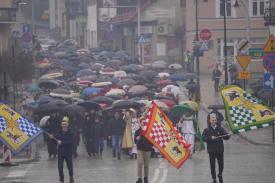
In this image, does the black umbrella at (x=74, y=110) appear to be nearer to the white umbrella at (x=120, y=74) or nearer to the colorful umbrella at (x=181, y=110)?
the colorful umbrella at (x=181, y=110)

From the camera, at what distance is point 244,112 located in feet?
70.3

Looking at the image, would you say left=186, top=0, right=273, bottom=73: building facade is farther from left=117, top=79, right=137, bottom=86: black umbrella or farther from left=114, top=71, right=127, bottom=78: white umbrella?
left=117, top=79, right=137, bottom=86: black umbrella

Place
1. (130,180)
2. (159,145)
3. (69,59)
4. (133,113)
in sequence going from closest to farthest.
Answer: (159,145)
(130,180)
(133,113)
(69,59)

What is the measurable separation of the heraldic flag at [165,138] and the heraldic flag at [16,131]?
4313 mm

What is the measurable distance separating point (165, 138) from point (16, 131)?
16.9 ft

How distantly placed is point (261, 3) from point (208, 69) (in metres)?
6.48

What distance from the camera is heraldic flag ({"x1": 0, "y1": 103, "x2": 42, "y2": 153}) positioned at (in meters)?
24.3

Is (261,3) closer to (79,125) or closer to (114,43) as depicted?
(114,43)

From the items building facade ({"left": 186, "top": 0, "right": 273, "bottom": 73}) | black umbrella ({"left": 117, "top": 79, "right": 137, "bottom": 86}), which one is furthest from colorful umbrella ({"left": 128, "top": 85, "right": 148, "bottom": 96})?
building facade ({"left": 186, "top": 0, "right": 273, "bottom": 73})

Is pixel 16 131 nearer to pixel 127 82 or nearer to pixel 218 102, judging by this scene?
pixel 127 82

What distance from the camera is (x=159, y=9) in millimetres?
88750

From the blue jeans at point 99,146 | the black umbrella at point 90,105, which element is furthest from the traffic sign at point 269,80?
the blue jeans at point 99,146

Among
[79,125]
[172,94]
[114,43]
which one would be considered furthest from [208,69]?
[79,125]

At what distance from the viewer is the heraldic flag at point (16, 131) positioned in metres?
24.3
